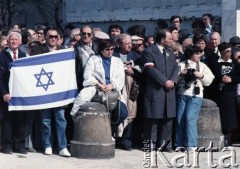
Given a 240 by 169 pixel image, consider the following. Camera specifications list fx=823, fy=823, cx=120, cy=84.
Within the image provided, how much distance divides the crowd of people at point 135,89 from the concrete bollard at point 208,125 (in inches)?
9.0

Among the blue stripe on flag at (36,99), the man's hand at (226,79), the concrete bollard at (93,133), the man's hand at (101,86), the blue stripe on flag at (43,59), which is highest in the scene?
the blue stripe on flag at (43,59)

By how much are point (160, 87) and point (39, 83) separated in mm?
1999

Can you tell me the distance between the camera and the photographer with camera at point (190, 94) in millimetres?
13852

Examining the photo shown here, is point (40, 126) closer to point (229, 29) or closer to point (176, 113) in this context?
point (176, 113)

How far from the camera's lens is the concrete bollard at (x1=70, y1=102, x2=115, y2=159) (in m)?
13.1

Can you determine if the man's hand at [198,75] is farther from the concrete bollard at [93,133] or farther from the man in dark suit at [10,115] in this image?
the man in dark suit at [10,115]

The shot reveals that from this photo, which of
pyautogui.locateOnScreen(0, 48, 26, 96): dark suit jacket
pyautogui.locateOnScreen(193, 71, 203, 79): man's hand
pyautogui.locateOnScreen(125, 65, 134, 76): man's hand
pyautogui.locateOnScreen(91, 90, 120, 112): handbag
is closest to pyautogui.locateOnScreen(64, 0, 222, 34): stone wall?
pyautogui.locateOnScreen(193, 71, 203, 79): man's hand

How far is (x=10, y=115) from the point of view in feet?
43.9

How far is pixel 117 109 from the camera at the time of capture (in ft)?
44.1

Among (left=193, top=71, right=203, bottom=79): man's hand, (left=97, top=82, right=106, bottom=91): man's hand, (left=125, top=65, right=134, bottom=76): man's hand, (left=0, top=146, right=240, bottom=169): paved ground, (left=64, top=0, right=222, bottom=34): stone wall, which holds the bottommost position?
(left=0, top=146, right=240, bottom=169): paved ground

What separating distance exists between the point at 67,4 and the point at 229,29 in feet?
36.6

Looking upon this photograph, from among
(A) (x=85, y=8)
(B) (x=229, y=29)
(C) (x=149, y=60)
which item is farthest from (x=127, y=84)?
(A) (x=85, y=8)

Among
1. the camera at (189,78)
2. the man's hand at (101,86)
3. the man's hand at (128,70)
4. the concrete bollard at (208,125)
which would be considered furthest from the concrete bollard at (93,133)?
the concrete bollard at (208,125)

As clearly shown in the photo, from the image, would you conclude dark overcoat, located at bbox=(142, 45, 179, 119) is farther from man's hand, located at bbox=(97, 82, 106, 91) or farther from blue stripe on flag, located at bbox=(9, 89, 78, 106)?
blue stripe on flag, located at bbox=(9, 89, 78, 106)
